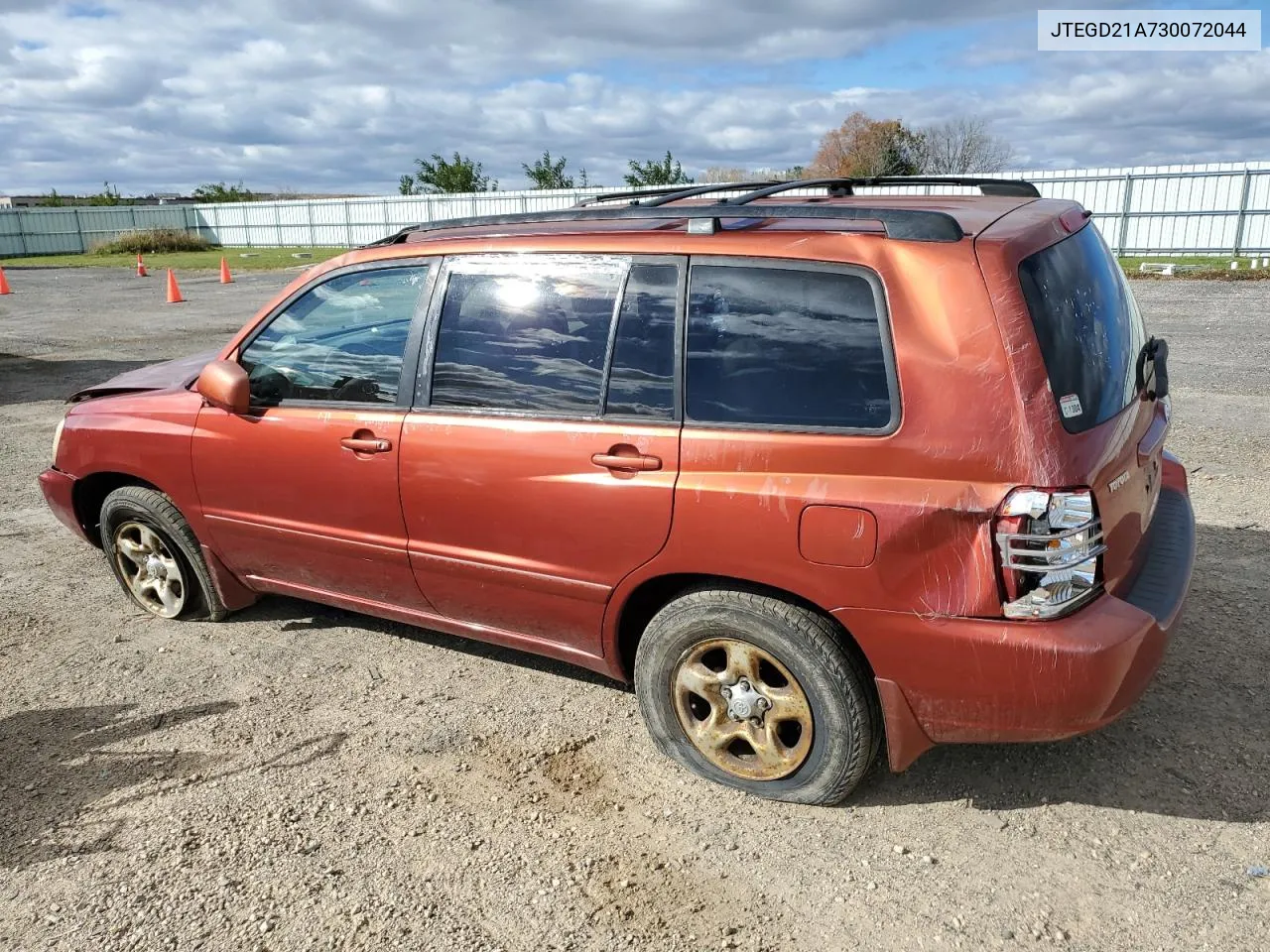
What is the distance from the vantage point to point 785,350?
2.77 metres

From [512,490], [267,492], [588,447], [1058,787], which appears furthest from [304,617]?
[1058,787]

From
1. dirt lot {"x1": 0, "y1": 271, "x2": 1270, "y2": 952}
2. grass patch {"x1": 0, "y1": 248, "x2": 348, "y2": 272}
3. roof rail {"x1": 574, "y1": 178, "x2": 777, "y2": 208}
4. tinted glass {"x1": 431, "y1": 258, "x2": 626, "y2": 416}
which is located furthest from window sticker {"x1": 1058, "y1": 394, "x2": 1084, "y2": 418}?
grass patch {"x1": 0, "y1": 248, "x2": 348, "y2": 272}

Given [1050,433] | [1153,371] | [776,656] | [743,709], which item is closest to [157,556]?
[743,709]

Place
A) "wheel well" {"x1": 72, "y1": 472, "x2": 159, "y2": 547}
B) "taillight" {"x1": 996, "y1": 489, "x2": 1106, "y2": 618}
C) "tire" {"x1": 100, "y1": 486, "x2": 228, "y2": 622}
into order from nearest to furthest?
"taillight" {"x1": 996, "y1": 489, "x2": 1106, "y2": 618} < "tire" {"x1": 100, "y1": 486, "x2": 228, "y2": 622} < "wheel well" {"x1": 72, "y1": 472, "x2": 159, "y2": 547}

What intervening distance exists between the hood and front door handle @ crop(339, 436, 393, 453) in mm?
1191

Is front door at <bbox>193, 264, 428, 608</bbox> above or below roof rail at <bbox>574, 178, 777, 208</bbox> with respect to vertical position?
below

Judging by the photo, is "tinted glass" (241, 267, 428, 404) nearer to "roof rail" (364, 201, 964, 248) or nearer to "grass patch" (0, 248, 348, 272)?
"roof rail" (364, 201, 964, 248)

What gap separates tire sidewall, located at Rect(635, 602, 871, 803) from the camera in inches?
109

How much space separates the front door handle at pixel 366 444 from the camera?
3.43 meters

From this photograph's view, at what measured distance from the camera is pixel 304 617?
4523 mm

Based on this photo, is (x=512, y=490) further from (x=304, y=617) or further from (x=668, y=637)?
(x=304, y=617)

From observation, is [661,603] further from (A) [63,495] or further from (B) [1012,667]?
(A) [63,495]

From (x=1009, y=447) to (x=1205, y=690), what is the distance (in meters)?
1.76

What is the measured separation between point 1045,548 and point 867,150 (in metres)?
51.6
